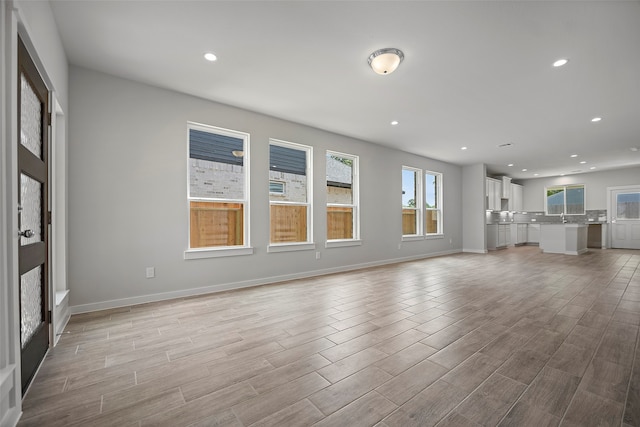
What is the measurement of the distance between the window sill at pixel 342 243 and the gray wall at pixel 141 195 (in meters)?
0.70

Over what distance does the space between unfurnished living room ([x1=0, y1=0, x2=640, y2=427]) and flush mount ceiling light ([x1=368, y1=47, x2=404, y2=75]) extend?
0.02 m

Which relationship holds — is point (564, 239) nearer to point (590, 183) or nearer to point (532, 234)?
point (532, 234)

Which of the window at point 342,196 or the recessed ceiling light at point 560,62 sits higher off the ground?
the recessed ceiling light at point 560,62

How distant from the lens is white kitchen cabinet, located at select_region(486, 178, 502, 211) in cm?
912

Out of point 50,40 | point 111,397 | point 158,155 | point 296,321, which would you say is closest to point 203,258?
point 158,155

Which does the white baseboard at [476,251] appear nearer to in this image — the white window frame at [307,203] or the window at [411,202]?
the window at [411,202]

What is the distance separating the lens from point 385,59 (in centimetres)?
282

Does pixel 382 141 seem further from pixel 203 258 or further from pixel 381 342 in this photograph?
pixel 381 342

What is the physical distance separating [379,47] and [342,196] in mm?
3242

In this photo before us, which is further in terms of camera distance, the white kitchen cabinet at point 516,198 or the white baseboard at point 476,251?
the white kitchen cabinet at point 516,198

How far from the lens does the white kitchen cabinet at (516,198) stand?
10750 millimetres

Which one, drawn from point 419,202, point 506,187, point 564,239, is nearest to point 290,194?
point 419,202

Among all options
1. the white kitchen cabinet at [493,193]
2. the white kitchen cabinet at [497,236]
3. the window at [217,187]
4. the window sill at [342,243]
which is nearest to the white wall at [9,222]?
the window at [217,187]

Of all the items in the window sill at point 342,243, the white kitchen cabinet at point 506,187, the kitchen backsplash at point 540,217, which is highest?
the white kitchen cabinet at point 506,187
